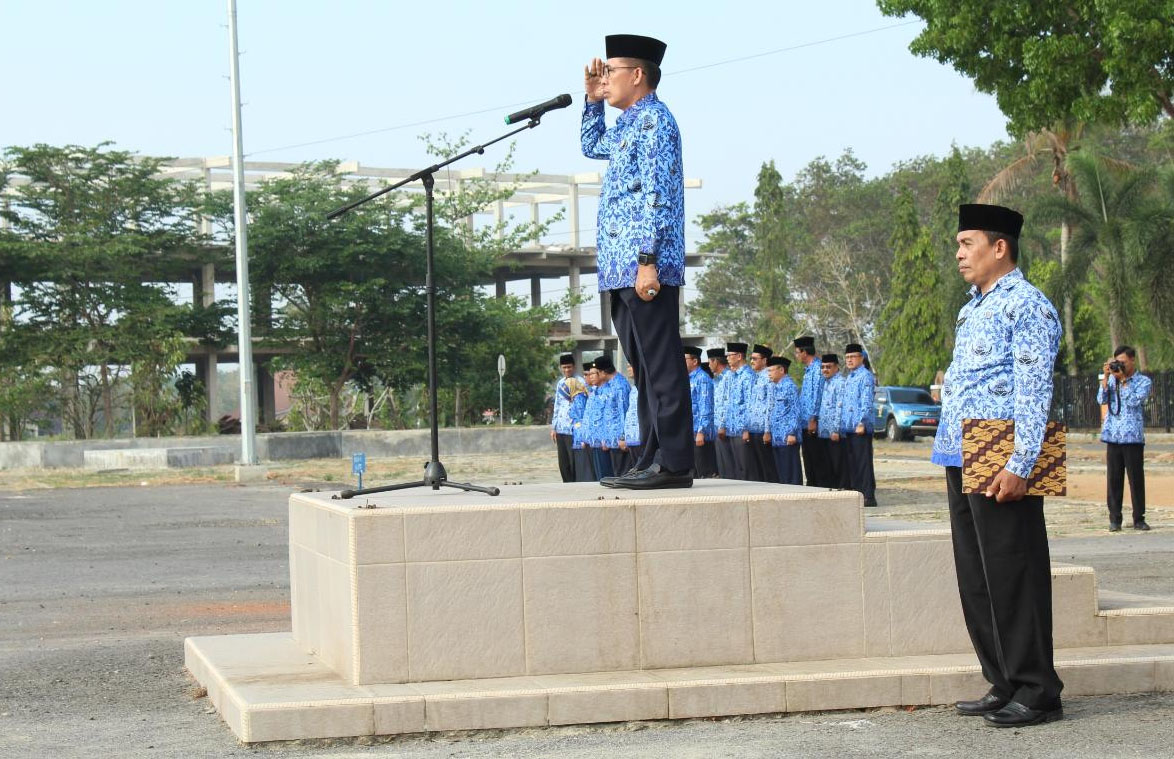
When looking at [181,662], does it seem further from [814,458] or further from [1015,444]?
[814,458]

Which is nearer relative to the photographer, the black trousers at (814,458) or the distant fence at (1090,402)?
the black trousers at (814,458)

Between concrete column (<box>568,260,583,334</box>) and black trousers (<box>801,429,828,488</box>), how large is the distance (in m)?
34.8

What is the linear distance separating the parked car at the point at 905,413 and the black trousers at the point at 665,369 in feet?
112

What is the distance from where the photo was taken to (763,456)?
1789cm

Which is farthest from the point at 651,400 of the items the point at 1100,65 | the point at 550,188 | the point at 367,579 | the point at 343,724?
the point at 550,188

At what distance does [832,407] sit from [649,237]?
10862mm

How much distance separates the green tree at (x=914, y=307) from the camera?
51562 mm

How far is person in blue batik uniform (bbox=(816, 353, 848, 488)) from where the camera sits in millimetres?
17875

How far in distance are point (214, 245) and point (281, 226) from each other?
345 cm

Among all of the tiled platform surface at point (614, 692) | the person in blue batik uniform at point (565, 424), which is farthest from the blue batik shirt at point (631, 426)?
the tiled platform surface at point (614, 692)

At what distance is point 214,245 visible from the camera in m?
43.8

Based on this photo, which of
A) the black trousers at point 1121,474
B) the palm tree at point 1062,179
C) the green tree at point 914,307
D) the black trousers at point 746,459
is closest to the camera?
the black trousers at point 1121,474

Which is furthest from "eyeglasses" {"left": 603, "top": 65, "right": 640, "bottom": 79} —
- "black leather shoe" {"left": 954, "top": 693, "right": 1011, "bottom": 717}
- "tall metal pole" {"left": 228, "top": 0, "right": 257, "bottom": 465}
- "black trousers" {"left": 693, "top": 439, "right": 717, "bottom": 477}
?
"tall metal pole" {"left": 228, "top": 0, "right": 257, "bottom": 465}

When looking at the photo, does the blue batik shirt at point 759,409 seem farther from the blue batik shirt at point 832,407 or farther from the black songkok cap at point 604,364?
the black songkok cap at point 604,364
